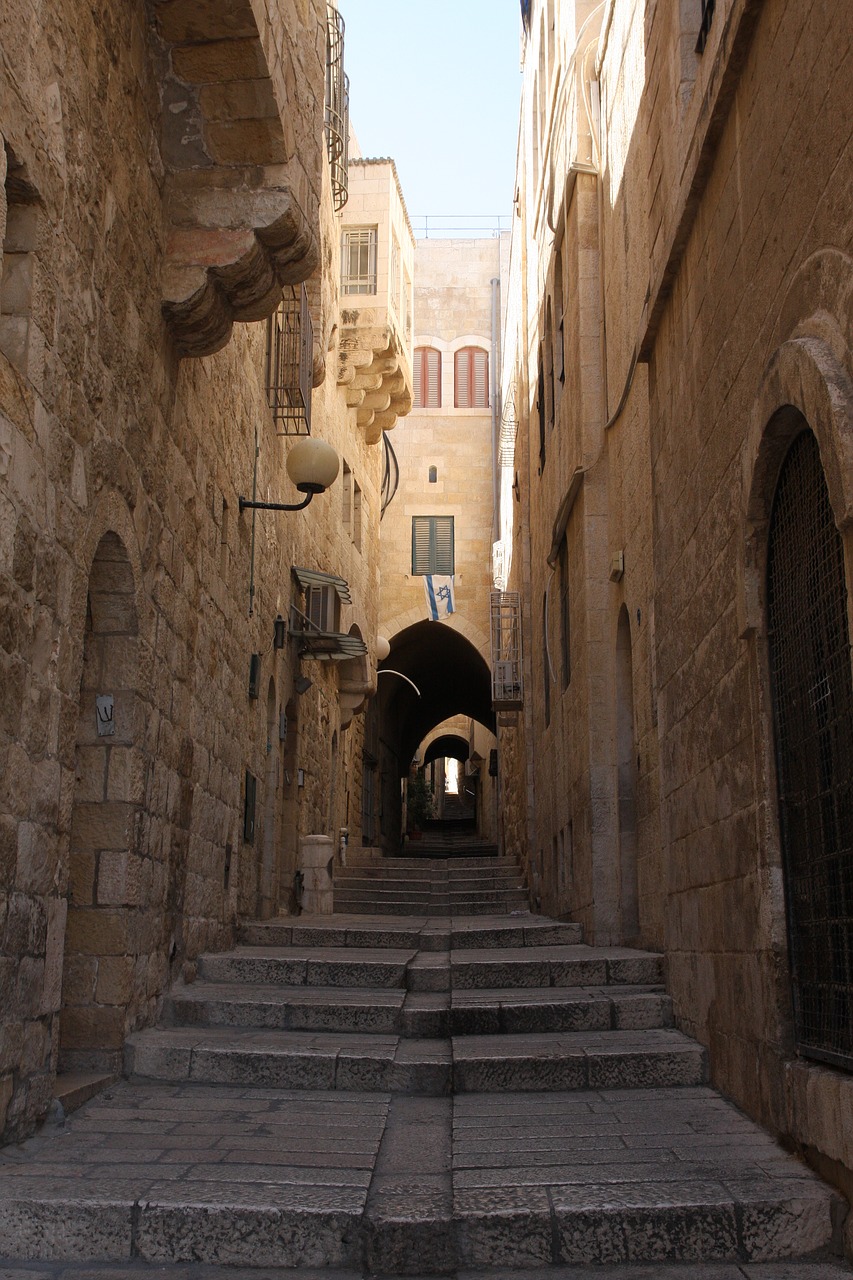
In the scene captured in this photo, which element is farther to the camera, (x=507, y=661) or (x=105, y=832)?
(x=507, y=661)

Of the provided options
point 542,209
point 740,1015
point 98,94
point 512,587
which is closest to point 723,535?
point 740,1015

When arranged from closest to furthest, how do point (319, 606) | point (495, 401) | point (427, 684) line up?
point (319, 606) < point (495, 401) < point (427, 684)

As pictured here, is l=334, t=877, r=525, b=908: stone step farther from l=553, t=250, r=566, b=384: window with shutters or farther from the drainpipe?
the drainpipe

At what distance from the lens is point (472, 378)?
26141 millimetres

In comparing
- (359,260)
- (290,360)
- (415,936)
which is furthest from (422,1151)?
(359,260)

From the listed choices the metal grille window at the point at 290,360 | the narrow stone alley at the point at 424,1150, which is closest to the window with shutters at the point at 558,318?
the metal grille window at the point at 290,360

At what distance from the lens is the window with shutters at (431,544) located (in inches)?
948

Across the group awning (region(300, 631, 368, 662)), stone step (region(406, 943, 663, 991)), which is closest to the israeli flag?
awning (region(300, 631, 368, 662))

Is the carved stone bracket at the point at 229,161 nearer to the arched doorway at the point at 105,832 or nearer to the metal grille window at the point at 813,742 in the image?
the arched doorway at the point at 105,832

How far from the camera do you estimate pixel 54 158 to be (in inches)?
171

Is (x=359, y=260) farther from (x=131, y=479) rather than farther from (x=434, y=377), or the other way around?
(x=131, y=479)

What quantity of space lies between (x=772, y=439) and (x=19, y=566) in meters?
2.67

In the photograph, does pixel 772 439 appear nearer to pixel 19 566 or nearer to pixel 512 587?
pixel 19 566

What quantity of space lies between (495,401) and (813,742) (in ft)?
71.4
